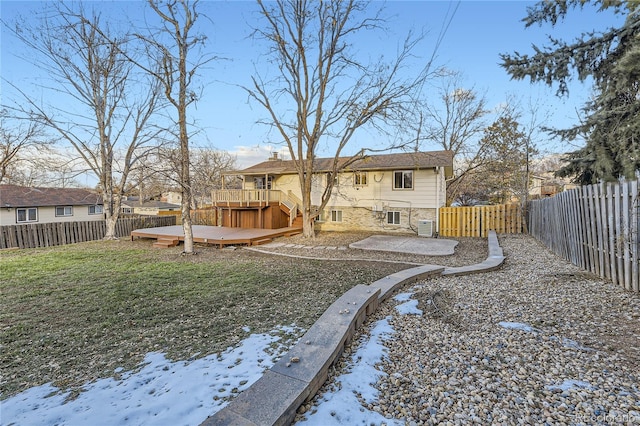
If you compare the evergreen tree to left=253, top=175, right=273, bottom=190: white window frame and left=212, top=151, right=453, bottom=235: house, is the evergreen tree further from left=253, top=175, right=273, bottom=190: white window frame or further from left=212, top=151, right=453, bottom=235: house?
left=253, top=175, right=273, bottom=190: white window frame

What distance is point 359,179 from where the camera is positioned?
49.8 ft

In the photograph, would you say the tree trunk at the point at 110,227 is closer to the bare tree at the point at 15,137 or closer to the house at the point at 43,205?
the bare tree at the point at 15,137

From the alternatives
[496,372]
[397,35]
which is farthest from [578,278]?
[397,35]

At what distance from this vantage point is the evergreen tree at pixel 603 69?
508cm

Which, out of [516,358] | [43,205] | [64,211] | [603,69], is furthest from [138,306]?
[64,211]

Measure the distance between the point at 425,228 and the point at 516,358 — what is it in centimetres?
1130

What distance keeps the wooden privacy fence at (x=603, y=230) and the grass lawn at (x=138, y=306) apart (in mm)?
3607

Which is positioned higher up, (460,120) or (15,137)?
(460,120)

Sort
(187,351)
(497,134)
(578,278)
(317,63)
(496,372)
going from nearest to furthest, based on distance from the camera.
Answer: (496,372), (187,351), (578,278), (317,63), (497,134)

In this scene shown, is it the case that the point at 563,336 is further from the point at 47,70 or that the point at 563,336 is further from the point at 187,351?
the point at 47,70

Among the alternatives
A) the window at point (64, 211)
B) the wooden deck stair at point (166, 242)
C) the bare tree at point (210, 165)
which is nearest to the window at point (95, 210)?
the window at point (64, 211)

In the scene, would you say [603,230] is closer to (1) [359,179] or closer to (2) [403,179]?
(2) [403,179]

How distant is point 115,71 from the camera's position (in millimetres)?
12164

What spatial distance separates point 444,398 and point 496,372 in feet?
2.14
